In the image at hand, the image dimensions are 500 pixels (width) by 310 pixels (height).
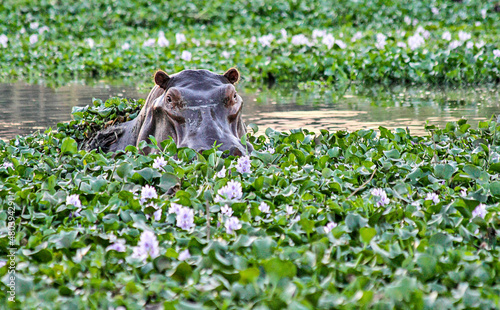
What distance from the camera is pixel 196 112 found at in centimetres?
521

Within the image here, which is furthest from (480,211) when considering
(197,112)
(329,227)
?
(197,112)

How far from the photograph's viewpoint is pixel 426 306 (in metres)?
2.37

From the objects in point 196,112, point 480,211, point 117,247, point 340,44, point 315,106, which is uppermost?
point 340,44

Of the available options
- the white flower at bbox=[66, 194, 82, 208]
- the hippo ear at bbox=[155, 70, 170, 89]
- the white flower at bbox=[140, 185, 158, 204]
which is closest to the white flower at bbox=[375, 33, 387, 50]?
the hippo ear at bbox=[155, 70, 170, 89]

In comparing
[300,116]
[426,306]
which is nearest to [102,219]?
[426,306]

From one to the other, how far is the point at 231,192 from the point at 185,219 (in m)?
0.47

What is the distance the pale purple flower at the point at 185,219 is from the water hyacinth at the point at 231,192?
1.32 ft

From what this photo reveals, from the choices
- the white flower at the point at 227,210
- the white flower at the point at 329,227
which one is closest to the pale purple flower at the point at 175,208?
the white flower at the point at 227,210

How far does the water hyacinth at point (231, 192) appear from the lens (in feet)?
11.9

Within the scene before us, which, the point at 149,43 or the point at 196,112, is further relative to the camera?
the point at 149,43

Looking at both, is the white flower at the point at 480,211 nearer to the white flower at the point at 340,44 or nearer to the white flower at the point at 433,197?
the white flower at the point at 433,197

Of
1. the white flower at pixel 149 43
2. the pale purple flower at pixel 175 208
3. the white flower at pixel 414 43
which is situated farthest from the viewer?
the white flower at pixel 149 43

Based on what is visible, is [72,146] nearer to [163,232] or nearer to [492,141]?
[163,232]

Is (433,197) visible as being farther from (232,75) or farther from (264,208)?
(232,75)
